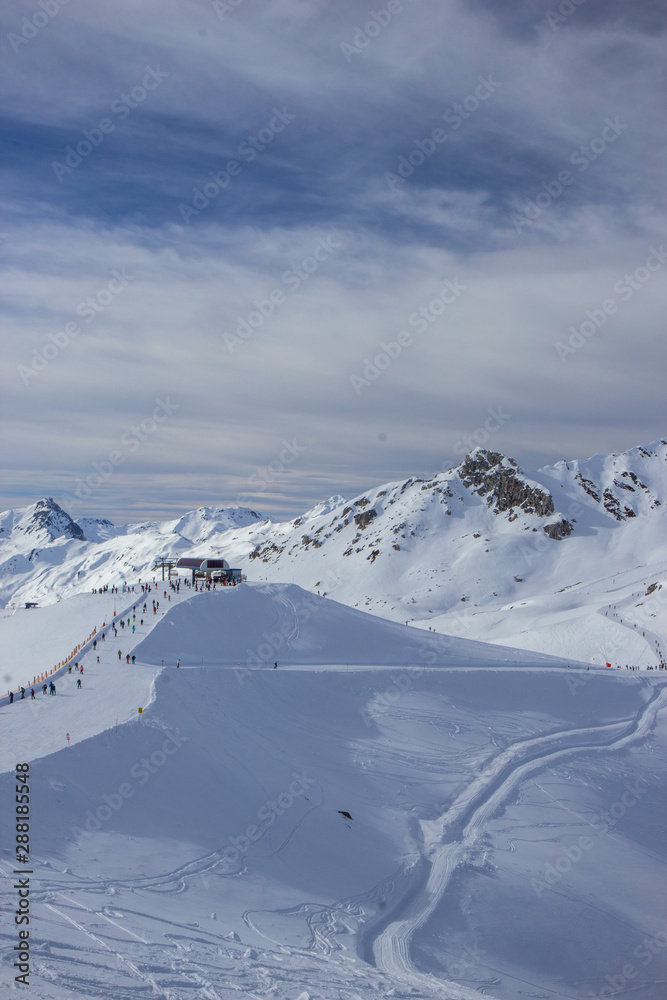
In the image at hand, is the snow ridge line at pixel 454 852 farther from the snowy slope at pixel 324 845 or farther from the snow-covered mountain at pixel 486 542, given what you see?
the snow-covered mountain at pixel 486 542

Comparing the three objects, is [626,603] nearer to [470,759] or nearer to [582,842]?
[470,759]

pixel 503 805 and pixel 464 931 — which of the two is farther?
pixel 503 805

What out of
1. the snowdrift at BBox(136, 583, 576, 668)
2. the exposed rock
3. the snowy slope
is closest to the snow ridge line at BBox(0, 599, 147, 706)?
the snowy slope

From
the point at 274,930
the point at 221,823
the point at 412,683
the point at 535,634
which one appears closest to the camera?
the point at 274,930

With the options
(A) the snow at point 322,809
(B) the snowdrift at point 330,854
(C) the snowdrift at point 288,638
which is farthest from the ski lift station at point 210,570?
(B) the snowdrift at point 330,854

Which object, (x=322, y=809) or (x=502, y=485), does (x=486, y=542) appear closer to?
(x=502, y=485)

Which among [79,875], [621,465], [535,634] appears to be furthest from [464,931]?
[621,465]

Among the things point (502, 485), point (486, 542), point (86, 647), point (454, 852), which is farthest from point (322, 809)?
point (502, 485)
